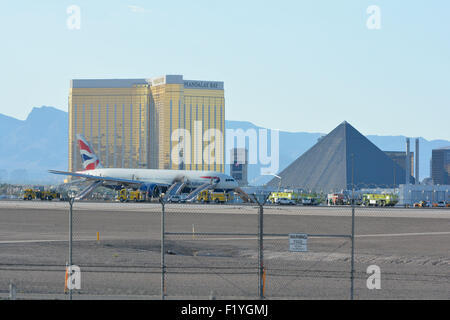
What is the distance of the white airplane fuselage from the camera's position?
115062mm

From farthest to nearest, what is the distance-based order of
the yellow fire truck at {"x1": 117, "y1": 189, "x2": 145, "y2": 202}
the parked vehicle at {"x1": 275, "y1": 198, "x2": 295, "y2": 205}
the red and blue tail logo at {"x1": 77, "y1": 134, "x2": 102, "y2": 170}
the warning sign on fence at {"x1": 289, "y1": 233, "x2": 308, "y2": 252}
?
the red and blue tail logo at {"x1": 77, "y1": 134, "x2": 102, "y2": 170} < the yellow fire truck at {"x1": 117, "y1": 189, "x2": 145, "y2": 202} < the parked vehicle at {"x1": 275, "y1": 198, "x2": 295, "y2": 205} < the warning sign on fence at {"x1": 289, "y1": 233, "x2": 308, "y2": 252}

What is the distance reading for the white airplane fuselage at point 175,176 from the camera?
115 m

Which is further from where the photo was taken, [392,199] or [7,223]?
[392,199]

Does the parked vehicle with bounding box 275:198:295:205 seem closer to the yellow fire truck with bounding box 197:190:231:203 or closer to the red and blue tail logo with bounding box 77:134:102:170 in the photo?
the yellow fire truck with bounding box 197:190:231:203

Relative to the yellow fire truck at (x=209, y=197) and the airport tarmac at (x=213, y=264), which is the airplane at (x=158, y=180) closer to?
the yellow fire truck at (x=209, y=197)

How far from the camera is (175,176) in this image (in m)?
118

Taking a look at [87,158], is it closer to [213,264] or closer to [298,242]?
[213,264]

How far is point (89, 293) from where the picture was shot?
58.9ft

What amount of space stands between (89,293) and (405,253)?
16.3 m

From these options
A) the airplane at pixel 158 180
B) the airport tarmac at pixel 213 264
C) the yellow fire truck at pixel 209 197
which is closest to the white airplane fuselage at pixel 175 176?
the airplane at pixel 158 180

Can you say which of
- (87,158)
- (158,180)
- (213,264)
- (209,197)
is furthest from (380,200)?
(213,264)

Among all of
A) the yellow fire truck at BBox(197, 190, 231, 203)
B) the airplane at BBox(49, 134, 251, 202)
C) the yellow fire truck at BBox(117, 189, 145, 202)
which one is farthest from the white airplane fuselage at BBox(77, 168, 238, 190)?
the yellow fire truck at BBox(197, 190, 231, 203)
